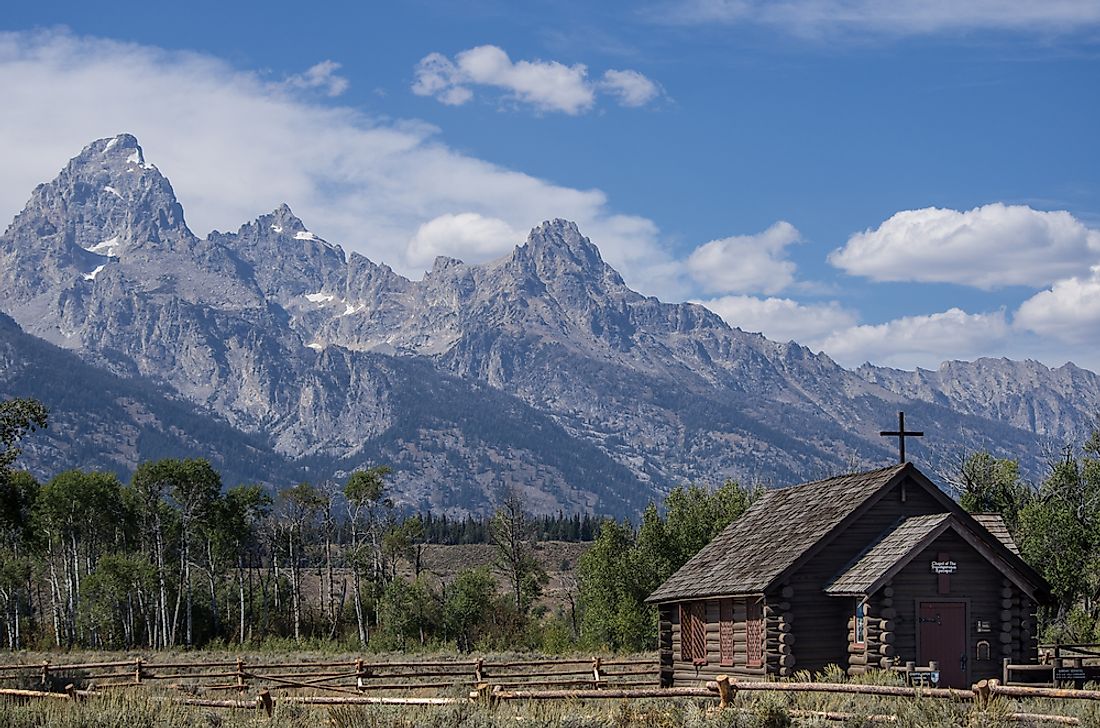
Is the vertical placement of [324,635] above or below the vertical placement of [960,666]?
below

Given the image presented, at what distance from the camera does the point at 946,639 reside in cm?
3167

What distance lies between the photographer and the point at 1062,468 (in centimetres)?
5694

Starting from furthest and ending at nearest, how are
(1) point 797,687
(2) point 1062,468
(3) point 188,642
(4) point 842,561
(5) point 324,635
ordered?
(5) point 324,635
(3) point 188,642
(2) point 1062,468
(4) point 842,561
(1) point 797,687

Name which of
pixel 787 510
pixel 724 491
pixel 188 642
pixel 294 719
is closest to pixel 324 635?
pixel 188 642

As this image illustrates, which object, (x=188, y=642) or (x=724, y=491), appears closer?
(x=724, y=491)

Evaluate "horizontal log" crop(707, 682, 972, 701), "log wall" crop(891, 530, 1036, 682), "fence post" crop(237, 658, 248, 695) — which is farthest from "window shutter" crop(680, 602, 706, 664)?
"horizontal log" crop(707, 682, 972, 701)

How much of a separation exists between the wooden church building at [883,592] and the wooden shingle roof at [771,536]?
68mm

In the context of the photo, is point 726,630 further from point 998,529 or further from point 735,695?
point 735,695

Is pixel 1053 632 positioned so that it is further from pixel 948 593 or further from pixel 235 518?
pixel 235 518

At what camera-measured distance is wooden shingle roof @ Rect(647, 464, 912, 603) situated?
109 ft

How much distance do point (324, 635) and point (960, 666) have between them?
203ft

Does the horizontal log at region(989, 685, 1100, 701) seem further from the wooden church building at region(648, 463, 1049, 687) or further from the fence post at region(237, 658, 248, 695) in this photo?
the fence post at region(237, 658, 248, 695)

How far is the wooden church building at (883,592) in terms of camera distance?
3133 cm

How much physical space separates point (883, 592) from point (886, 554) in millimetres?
965
